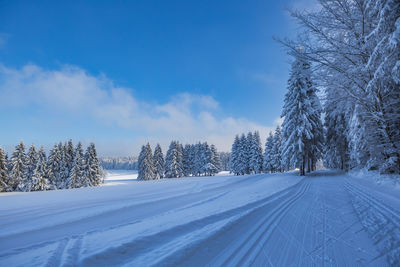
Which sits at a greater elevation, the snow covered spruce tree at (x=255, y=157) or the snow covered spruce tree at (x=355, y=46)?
the snow covered spruce tree at (x=355, y=46)

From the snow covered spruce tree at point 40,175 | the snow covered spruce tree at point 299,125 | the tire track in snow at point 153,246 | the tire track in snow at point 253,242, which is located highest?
the snow covered spruce tree at point 299,125

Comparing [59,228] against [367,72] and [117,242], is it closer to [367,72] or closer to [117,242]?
[117,242]

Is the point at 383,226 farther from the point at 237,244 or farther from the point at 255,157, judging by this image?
the point at 255,157

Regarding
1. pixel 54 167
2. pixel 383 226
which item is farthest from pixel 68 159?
pixel 383 226

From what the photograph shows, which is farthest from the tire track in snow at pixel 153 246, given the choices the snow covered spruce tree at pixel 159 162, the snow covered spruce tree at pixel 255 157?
the snow covered spruce tree at pixel 159 162

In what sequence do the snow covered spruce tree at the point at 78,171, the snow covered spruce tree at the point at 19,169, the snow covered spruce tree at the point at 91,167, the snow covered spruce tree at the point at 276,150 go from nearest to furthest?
the snow covered spruce tree at the point at 19,169 → the snow covered spruce tree at the point at 78,171 → the snow covered spruce tree at the point at 91,167 → the snow covered spruce tree at the point at 276,150

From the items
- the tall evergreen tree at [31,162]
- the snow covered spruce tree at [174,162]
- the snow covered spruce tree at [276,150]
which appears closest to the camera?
the tall evergreen tree at [31,162]

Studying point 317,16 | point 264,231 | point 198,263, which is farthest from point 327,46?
point 198,263

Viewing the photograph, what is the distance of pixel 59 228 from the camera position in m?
3.12

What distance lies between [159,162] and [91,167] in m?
15.3

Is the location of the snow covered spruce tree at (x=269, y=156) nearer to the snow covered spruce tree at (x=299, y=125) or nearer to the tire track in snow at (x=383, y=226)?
the snow covered spruce tree at (x=299, y=125)

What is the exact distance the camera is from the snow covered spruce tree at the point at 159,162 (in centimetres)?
4358

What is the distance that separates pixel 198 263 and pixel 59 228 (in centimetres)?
284

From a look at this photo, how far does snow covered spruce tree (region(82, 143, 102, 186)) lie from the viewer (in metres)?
32.7
